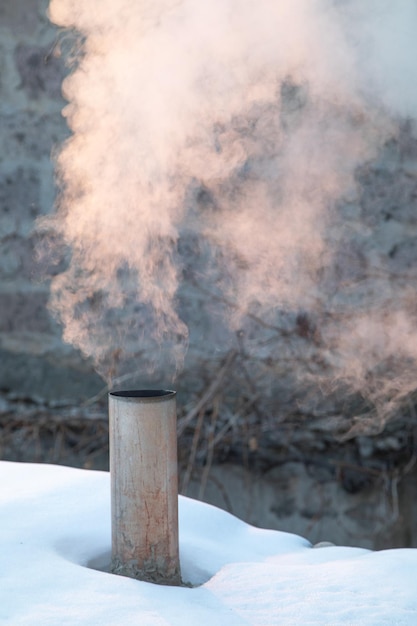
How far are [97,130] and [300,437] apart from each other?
115 centimetres

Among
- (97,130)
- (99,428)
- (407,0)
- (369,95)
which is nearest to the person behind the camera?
(407,0)

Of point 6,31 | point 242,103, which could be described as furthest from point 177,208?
point 6,31

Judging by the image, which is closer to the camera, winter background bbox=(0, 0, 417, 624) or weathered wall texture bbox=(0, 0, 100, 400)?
winter background bbox=(0, 0, 417, 624)

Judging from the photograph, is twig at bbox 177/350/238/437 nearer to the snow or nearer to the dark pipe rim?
the snow

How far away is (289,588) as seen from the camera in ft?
4.51

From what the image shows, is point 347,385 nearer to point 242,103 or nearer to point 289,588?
point 242,103

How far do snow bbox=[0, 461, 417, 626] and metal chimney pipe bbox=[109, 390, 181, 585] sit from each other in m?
0.06

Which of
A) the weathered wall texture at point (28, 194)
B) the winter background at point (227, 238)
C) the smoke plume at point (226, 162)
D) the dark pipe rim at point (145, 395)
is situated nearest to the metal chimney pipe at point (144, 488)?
the dark pipe rim at point (145, 395)

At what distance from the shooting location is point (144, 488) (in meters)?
1.44

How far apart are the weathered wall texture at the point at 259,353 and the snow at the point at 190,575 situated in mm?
1129

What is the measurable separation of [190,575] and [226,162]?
5.29 ft

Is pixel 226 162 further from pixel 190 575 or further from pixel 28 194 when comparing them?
pixel 190 575

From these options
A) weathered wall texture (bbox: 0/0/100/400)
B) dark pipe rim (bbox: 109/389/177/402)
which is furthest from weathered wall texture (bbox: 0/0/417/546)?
dark pipe rim (bbox: 109/389/177/402)

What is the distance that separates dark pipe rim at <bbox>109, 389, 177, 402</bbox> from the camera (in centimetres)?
143
